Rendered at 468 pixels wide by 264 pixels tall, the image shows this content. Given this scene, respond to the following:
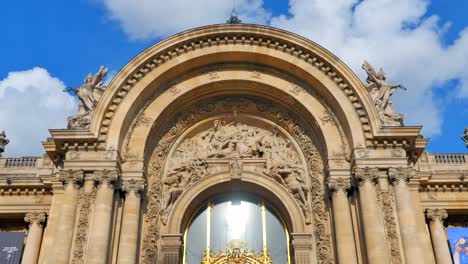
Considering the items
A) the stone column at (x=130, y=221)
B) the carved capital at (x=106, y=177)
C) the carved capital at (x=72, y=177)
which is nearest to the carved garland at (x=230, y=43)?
the carved capital at (x=106, y=177)

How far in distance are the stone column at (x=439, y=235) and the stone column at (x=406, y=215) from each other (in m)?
2.82

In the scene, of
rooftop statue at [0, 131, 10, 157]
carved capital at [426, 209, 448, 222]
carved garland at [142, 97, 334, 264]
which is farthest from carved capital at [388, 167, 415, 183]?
rooftop statue at [0, 131, 10, 157]

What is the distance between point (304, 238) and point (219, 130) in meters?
5.35

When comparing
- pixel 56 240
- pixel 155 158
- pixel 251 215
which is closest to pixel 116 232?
pixel 56 240

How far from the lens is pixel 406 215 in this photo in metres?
15.3

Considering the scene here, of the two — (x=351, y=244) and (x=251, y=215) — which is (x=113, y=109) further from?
(x=351, y=244)

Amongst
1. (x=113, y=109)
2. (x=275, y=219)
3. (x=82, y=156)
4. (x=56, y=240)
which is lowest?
(x=56, y=240)

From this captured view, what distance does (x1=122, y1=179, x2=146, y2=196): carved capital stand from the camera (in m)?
16.4

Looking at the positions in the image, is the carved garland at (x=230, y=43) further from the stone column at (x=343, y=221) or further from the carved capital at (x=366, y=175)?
the stone column at (x=343, y=221)

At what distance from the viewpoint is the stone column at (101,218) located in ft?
48.1

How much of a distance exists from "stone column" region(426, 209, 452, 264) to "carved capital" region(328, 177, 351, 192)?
4.43m

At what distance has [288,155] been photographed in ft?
61.8

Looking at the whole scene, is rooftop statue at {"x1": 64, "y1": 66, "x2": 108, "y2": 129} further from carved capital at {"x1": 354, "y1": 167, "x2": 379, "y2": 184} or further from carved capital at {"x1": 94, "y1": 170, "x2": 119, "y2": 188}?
carved capital at {"x1": 354, "y1": 167, "x2": 379, "y2": 184}

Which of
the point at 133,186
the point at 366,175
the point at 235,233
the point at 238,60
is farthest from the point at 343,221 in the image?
the point at 238,60
